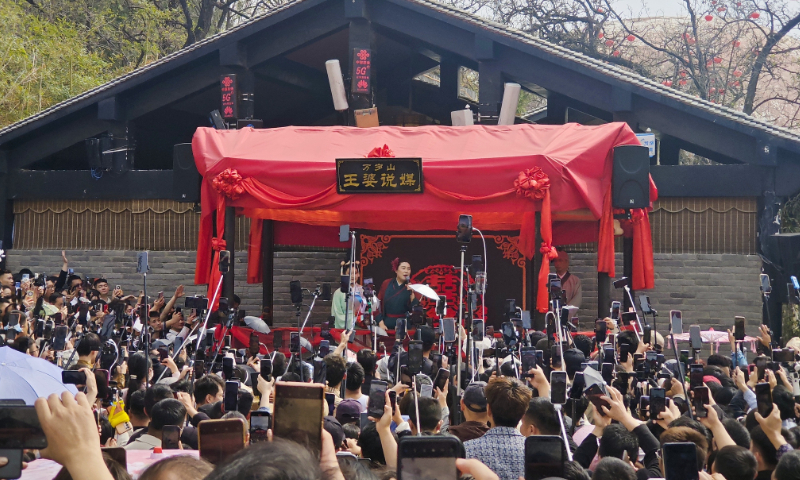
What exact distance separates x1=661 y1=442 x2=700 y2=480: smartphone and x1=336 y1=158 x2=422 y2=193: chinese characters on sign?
746 cm

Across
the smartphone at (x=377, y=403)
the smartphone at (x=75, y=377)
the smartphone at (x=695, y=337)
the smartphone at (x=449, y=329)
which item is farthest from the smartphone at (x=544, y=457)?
the smartphone at (x=695, y=337)

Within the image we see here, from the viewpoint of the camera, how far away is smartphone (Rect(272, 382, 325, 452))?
234cm

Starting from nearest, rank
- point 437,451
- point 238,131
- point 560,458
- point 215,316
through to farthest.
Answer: point 437,451 → point 560,458 → point 215,316 → point 238,131

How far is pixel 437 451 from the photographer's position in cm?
217

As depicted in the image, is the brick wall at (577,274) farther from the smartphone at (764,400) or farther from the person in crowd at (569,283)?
the smartphone at (764,400)

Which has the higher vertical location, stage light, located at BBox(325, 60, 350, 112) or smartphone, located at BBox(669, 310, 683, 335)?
stage light, located at BBox(325, 60, 350, 112)

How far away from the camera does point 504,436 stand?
12.4 ft

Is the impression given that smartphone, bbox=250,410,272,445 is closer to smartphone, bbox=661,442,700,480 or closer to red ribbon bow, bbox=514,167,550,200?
smartphone, bbox=661,442,700,480

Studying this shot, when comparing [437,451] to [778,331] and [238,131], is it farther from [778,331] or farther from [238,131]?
[778,331]

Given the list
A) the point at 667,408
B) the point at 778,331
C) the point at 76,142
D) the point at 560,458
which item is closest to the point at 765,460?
the point at 667,408

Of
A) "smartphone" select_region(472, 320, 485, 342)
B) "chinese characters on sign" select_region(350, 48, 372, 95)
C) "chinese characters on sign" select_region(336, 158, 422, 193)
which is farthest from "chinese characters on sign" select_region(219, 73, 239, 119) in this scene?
"smartphone" select_region(472, 320, 485, 342)

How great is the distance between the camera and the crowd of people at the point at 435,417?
182 cm

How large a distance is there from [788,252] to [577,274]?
2.63 meters

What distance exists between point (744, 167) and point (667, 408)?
786 centimetres
